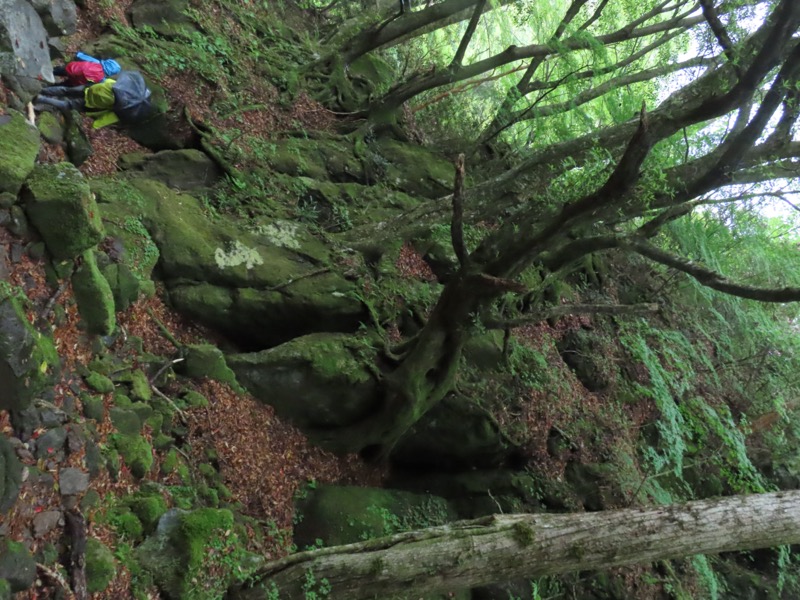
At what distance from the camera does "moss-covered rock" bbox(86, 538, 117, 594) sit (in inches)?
123

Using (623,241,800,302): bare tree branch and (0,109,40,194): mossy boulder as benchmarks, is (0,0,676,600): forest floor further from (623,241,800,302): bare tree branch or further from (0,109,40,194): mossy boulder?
(623,241,800,302): bare tree branch

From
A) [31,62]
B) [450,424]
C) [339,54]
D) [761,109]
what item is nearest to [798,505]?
[761,109]

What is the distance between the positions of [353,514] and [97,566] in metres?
3.25

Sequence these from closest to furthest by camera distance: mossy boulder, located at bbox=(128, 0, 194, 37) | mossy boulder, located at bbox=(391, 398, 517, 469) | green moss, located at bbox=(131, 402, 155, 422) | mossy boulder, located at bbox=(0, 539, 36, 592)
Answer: mossy boulder, located at bbox=(0, 539, 36, 592), green moss, located at bbox=(131, 402, 155, 422), mossy boulder, located at bbox=(391, 398, 517, 469), mossy boulder, located at bbox=(128, 0, 194, 37)

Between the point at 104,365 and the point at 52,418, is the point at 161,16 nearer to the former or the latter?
the point at 104,365

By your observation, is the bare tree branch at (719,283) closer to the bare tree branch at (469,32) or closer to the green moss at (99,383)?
the green moss at (99,383)

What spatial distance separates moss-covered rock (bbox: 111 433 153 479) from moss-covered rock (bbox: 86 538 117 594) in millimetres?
822

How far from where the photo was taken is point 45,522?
2.99 metres

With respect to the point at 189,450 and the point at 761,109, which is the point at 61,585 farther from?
the point at 761,109

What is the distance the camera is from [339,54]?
33.2ft

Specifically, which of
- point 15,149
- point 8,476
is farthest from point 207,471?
point 15,149

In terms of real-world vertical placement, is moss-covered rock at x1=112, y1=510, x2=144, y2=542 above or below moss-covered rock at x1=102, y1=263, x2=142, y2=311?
below

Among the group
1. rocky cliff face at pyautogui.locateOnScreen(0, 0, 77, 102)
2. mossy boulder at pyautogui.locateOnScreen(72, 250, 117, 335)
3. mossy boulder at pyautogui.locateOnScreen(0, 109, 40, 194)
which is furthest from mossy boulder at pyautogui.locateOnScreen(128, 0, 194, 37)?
mossy boulder at pyautogui.locateOnScreen(72, 250, 117, 335)

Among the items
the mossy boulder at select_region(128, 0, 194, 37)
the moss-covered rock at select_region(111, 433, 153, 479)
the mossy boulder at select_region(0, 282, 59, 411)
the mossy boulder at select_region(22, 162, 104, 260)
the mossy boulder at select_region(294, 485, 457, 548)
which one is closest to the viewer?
the mossy boulder at select_region(0, 282, 59, 411)
